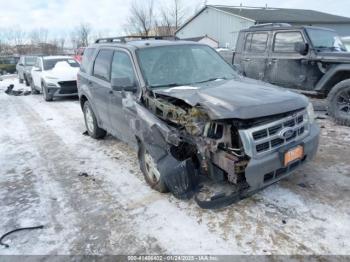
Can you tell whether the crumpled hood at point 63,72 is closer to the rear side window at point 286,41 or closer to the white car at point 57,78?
the white car at point 57,78

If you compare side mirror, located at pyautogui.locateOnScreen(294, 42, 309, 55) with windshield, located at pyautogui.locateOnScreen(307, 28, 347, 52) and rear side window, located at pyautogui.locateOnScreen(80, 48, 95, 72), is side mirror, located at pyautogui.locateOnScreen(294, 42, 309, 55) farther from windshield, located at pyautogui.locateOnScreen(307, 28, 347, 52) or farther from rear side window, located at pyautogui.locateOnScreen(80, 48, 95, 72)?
rear side window, located at pyautogui.locateOnScreen(80, 48, 95, 72)

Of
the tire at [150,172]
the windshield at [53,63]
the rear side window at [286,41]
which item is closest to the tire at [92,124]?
the tire at [150,172]

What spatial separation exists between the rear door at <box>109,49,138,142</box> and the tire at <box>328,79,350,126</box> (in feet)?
14.5

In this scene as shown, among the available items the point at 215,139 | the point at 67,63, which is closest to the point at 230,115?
the point at 215,139

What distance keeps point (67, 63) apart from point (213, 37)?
20.4m

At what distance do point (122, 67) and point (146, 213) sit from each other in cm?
232

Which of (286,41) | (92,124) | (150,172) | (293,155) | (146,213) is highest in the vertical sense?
(286,41)

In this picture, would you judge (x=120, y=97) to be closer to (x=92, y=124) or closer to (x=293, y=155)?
(x=92, y=124)

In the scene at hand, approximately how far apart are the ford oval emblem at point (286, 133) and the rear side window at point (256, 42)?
Result: 16.0 ft

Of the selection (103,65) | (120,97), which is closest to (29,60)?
(103,65)

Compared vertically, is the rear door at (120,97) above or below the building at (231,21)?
below

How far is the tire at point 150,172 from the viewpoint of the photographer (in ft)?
13.1

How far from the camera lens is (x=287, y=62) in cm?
730

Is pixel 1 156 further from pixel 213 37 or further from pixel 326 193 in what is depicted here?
pixel 213 37
